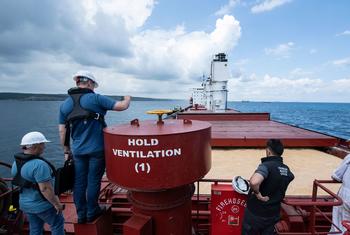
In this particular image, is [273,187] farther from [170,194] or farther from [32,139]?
[32,139]

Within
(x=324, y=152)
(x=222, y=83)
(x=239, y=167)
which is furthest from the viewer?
(x=222, y=83)

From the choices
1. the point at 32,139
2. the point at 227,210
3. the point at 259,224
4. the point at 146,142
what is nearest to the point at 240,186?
the point at 227,210

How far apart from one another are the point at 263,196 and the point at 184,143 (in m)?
1.25

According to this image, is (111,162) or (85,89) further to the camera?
(85,89)

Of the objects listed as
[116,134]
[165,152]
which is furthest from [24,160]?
[165,152]

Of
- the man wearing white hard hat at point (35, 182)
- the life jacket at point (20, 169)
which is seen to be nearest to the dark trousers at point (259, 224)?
the man wearing white hard hat at point (35, 182)

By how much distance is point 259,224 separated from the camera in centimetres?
344

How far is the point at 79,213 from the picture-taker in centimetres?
358

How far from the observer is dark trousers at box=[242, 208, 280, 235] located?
343 cm

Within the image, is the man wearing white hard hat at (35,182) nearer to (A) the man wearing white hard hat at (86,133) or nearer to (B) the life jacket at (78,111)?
(A) the man wearing white hard hat at (86,133)

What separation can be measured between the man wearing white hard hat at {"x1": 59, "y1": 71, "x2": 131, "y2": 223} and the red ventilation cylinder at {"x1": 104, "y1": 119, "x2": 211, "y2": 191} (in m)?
0.38

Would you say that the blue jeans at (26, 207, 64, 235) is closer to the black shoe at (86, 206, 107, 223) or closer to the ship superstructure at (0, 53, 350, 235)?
the ship superstructure at (0, 53, 350, 235)

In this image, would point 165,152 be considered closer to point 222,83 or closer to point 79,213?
point 79,213

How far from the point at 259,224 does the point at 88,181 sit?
229 cm
